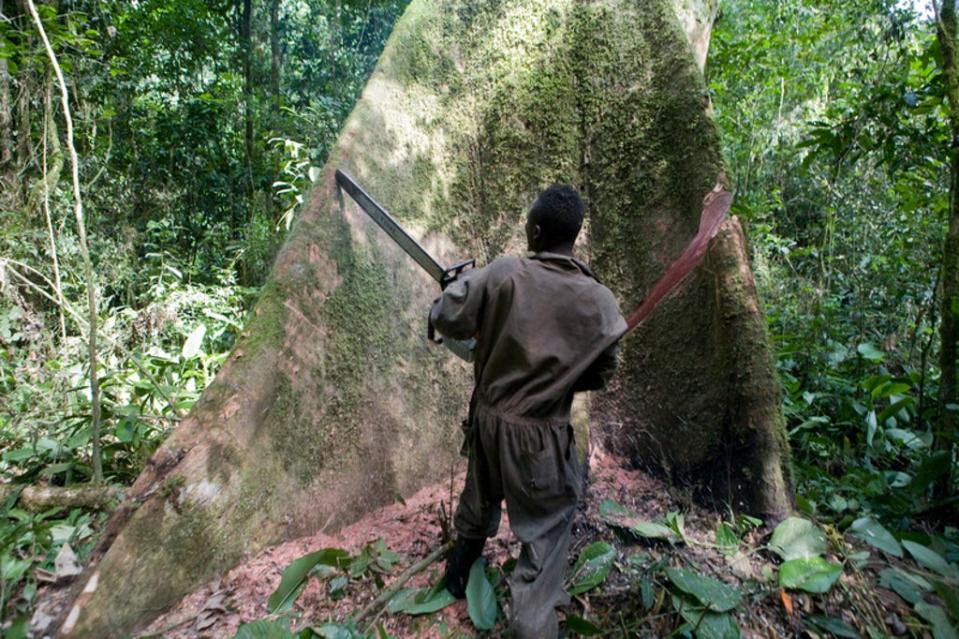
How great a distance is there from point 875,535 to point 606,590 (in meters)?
1.21

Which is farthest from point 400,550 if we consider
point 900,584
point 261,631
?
point 900,584

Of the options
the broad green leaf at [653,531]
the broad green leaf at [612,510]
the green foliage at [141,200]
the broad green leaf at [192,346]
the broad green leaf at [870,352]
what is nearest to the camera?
the broad green leaf at [653,531]

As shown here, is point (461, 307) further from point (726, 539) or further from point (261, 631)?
point (726, 539)

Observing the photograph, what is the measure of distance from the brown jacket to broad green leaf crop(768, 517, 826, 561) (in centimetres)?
116

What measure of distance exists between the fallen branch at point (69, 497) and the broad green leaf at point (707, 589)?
267cm

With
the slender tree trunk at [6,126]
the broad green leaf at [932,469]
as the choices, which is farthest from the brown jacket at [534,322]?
the slender tree trunk at [6,126]

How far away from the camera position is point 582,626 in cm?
194

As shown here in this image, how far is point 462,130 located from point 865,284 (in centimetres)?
403

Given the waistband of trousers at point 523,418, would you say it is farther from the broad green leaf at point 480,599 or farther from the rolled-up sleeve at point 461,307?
the broad green leaf at point 480,599

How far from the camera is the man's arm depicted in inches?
80.0

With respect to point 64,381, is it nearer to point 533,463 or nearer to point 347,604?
point 347,604

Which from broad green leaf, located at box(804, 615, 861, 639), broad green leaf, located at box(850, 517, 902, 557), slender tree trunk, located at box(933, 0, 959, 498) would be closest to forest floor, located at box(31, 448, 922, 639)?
broad green leaf, located at box(804, 615, 861, 639)

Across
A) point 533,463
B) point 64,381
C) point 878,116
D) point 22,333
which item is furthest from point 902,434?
point 22,333

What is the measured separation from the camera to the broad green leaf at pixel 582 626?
76.2 inches
